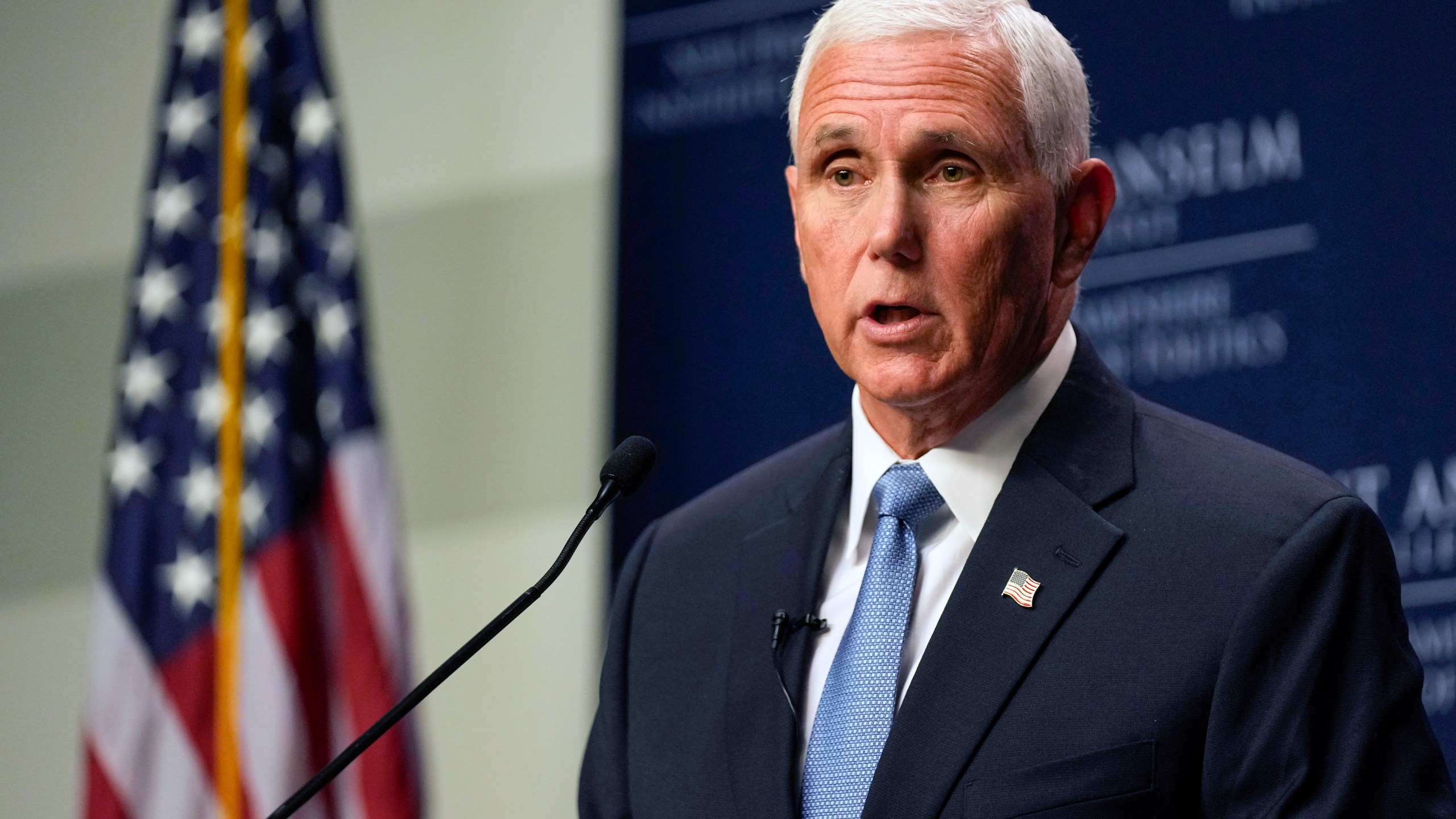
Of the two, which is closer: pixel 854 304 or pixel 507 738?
pixel 854 304

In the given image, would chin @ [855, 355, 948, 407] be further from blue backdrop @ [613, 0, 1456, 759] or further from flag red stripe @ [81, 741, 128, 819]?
flag red stripe @ [81, 741, 128, 819]

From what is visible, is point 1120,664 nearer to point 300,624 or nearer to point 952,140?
point 952,140

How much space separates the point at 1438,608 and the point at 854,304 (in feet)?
5.35

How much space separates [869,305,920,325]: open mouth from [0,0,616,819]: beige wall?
2112 millimetres

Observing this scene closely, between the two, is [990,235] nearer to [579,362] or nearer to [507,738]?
[579,362]

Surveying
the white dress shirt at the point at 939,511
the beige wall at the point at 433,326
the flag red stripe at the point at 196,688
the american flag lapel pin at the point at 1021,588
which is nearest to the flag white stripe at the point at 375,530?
the flag red stripe at the point at 196,688

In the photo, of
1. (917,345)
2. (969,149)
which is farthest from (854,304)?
(969,149)

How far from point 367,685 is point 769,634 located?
5.65ft

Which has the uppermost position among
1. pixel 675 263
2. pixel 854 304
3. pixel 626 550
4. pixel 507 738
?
pixel 854 304

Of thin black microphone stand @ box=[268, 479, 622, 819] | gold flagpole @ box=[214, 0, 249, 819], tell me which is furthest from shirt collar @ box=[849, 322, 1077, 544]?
gold flagpole @ box=[214, 0, 249, 819]

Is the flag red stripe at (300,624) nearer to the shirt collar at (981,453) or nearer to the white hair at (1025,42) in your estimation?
the shirt collar at (981,453)

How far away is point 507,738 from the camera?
372 centimetres

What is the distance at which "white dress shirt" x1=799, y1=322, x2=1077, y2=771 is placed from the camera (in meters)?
1.52

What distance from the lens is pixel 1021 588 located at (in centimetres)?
143
